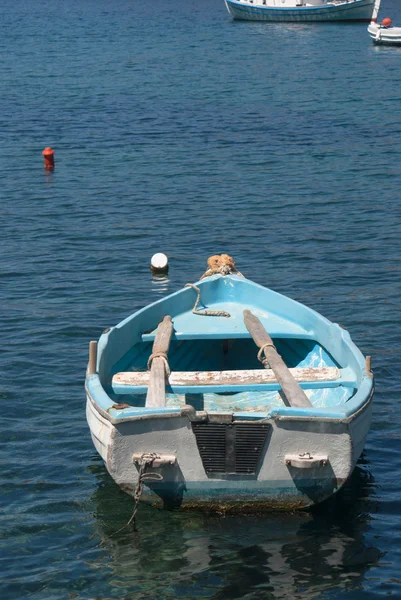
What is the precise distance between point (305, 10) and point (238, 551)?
74.8 metres

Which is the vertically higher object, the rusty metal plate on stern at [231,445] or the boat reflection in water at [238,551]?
the rusty metal plate on stern at [231,445]

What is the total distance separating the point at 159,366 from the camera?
1205cm

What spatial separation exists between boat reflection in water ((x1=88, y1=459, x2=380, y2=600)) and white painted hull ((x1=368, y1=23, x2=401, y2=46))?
185 ft

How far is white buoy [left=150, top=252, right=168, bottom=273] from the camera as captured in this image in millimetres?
20484

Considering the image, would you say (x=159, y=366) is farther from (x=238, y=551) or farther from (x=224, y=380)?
(x=238, y=551)

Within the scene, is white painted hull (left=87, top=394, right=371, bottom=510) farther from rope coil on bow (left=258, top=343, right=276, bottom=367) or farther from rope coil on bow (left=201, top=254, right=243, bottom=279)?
rope coil on bow (left=201, top=254, right=243, bottom=279)

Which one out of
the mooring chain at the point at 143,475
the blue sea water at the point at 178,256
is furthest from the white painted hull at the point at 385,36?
the mooring chain at the point at 143,475

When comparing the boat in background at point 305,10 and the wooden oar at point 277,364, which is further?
the boat in background at point 305,10

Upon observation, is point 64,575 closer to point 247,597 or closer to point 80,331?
point 247,597

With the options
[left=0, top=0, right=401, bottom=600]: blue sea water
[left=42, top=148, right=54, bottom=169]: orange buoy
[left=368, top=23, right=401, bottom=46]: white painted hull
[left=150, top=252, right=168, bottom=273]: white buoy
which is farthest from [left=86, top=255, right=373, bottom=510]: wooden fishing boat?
[left=368, top=23, right=401, bottom=46]: white painted hull

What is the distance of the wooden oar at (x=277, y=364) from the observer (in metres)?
10.9

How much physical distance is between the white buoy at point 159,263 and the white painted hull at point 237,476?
393 inches

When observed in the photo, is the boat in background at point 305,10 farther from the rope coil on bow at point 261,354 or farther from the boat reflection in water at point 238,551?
the boat reflection in water at point 238,551

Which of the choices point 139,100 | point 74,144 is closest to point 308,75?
point 139,100
